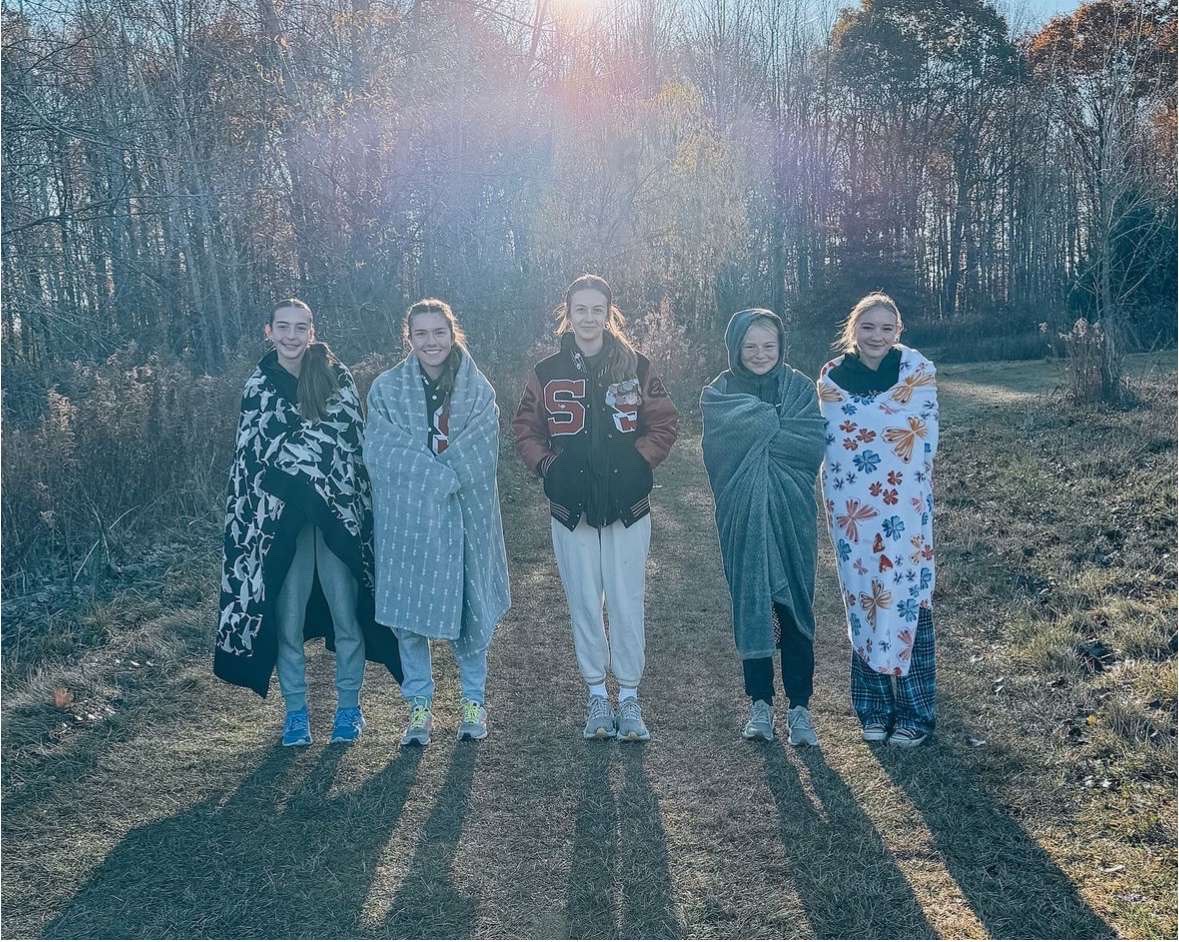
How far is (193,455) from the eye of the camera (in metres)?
8.47

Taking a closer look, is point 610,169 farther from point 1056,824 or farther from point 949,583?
point 1056,824

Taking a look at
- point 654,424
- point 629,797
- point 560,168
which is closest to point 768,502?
point 654,424

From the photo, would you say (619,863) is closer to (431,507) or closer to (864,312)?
(431,507)

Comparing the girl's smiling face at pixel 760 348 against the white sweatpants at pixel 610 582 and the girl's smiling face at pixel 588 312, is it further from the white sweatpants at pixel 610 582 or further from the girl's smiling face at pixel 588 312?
the white sweatpants at pixel 610 582

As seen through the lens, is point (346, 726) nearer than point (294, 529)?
No

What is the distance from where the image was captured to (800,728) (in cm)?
466

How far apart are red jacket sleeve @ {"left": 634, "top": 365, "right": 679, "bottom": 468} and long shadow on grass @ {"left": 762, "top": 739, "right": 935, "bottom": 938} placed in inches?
58.9

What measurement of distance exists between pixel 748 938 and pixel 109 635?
4.52 metres

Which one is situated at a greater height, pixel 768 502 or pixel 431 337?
pixel 431 337

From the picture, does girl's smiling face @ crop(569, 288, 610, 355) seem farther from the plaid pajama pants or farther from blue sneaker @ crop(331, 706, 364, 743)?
blue sneaker @ crop(331, 706, 364, 743)

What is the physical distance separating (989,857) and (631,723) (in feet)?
5.60

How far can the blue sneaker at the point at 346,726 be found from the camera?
15.7 ft

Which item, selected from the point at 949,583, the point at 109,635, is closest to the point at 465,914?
the point at 109,635

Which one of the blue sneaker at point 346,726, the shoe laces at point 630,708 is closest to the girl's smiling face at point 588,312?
the shoe laces at point 630,708
